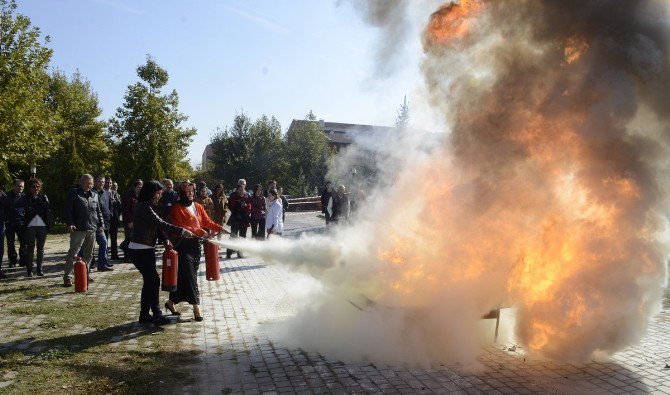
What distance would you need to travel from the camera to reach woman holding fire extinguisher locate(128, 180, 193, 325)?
23.8ft

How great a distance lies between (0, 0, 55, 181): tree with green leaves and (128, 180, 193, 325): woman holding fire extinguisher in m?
11.7

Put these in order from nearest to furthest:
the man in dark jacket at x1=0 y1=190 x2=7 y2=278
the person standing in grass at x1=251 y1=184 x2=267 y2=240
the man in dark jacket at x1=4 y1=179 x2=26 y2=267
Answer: the man in dark jacket at x1=0 y1=190 x2=7 y2=278 < the man in dark jacket at x1=4 y1=179 x2=26 y2=267 < the person standing in grass at x1=251 y1=184 x2=267 y2=240

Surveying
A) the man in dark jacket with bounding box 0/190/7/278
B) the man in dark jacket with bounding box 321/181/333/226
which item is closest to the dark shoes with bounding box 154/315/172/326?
the man in dark jacket with bounding box 0/190/7/278

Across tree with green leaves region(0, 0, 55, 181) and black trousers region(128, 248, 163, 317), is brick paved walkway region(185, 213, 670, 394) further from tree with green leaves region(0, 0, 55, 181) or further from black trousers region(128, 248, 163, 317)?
tree with green leaves region(0, 0, 55, 181)

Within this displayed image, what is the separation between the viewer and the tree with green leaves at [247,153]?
1975 inches

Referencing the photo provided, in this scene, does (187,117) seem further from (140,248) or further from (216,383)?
(216,383)

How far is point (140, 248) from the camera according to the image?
7.25 metres

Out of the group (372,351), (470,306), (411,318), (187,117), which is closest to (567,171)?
(470,306)

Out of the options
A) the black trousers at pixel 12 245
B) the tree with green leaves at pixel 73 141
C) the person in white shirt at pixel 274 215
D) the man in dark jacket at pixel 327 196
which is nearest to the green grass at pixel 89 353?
the black trousers at pixel 12 245

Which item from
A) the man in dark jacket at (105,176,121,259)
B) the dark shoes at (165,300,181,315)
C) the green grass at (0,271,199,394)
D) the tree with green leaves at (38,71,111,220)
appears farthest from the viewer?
the tree with green leaves at (38,71,111,220)

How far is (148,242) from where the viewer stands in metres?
7.26

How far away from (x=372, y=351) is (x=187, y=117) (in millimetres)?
28416

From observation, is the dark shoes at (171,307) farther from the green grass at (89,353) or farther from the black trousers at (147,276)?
the green grass at (89,353)

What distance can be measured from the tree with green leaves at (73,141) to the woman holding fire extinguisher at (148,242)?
18.6 meters
